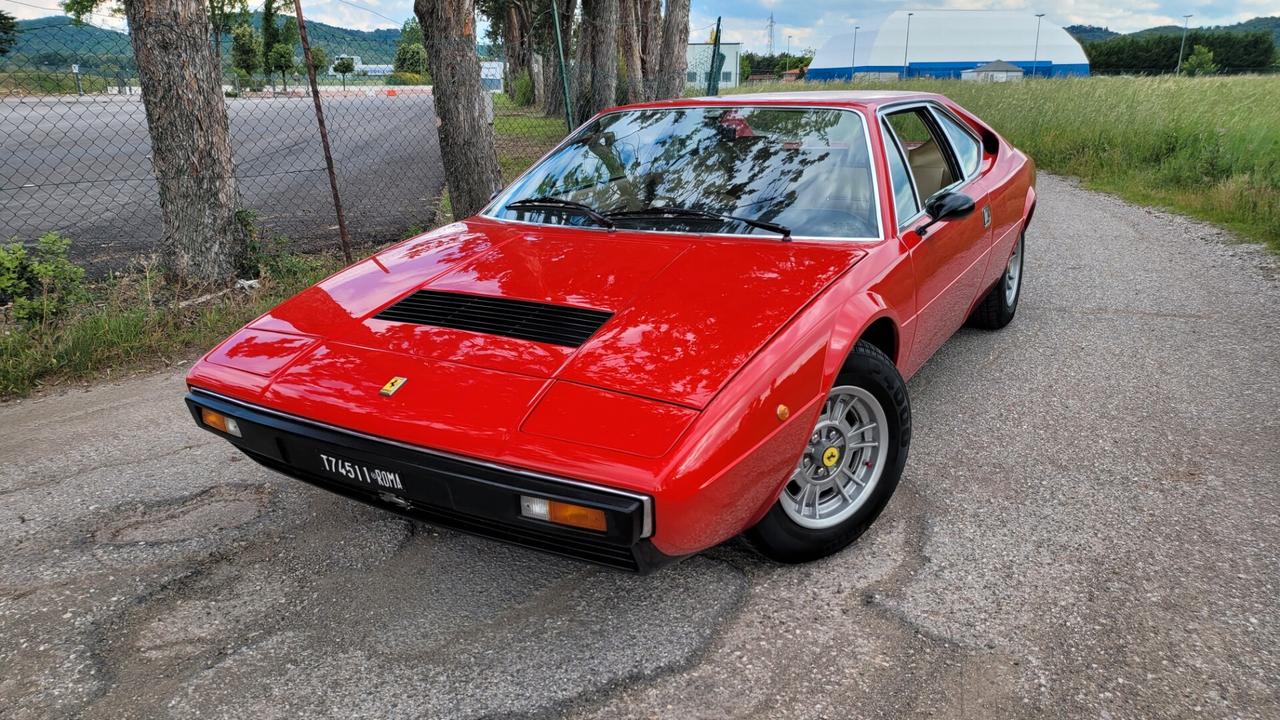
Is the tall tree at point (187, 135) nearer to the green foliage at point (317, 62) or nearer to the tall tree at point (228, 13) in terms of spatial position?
the green foliage at point (317, 62)

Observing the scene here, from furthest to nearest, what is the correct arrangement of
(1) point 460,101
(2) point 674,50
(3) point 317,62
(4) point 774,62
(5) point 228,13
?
(4) point 774,62, (5) point 228,13, (2) point 674,50, (3) point 317,62, (1) point 460,101

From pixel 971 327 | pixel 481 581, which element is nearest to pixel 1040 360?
pixel 971 327

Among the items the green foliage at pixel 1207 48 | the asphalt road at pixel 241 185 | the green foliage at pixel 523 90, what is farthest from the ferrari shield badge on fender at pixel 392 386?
the green foliage at pixel 1207 48

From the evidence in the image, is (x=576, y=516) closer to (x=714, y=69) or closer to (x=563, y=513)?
(x=563, y=513)

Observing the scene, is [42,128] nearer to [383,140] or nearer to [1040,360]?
[383,140]

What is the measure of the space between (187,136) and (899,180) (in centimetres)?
410

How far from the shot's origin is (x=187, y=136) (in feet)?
16.0

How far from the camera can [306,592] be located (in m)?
2.49

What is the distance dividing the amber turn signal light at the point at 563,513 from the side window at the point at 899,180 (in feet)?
5.75

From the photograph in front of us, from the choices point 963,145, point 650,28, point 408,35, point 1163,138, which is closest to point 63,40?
point 963,145

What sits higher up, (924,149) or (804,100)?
(804,100)

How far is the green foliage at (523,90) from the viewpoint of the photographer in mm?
29759

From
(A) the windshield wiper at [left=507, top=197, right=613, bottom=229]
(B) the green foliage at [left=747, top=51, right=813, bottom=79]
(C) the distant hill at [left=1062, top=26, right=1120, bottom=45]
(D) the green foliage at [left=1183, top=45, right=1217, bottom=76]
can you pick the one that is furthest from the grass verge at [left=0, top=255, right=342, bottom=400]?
(C) the distant hill at [left=1062, top=26, right=1120, bottom=45]

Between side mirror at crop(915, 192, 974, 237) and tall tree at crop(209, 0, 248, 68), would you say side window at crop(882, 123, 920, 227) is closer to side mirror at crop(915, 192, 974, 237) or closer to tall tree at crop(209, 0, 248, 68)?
side mirror at crop(915, 192, 974, 237)
